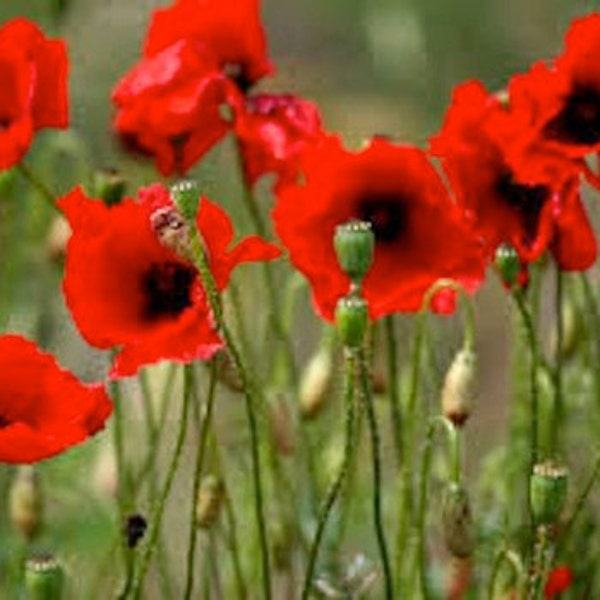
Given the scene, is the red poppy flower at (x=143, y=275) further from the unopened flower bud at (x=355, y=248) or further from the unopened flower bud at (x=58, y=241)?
the unopened flower bud at (x=58, y=241)

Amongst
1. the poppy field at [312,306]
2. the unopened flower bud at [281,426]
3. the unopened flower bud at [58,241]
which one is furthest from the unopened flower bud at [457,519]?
the unopened flower bud at [58,241]

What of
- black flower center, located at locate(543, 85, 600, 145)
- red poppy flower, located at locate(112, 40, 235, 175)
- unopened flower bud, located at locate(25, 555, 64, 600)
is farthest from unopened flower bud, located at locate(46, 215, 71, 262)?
unopened flower bud, located at locate(25, 555, 64, 600)

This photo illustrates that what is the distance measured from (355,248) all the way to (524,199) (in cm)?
25

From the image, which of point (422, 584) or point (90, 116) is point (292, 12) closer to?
point (90, 116)

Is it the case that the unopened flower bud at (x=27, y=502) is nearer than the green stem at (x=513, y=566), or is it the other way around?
the green stem at (x=513, y=566)

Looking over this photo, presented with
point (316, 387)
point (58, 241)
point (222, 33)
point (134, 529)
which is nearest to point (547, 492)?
point (134, 529)

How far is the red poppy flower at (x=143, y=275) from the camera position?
4.08 feet

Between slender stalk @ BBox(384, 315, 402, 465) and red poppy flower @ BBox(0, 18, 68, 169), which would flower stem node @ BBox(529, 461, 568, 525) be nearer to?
slender stalk @ BBox(384, 315, 402, 465)

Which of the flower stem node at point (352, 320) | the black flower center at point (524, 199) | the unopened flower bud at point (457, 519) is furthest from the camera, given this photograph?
the black flower center at point (524, 199)

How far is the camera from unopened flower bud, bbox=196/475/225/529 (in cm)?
134

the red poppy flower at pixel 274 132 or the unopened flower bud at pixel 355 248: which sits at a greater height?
the red poppy flower at pixel 274 132

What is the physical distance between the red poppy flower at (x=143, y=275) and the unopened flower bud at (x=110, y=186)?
0.11 m

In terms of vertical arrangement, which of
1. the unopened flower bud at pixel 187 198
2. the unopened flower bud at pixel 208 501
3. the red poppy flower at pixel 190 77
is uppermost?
the red poppy flower at pixel 190 77

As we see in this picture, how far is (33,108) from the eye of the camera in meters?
1.44
